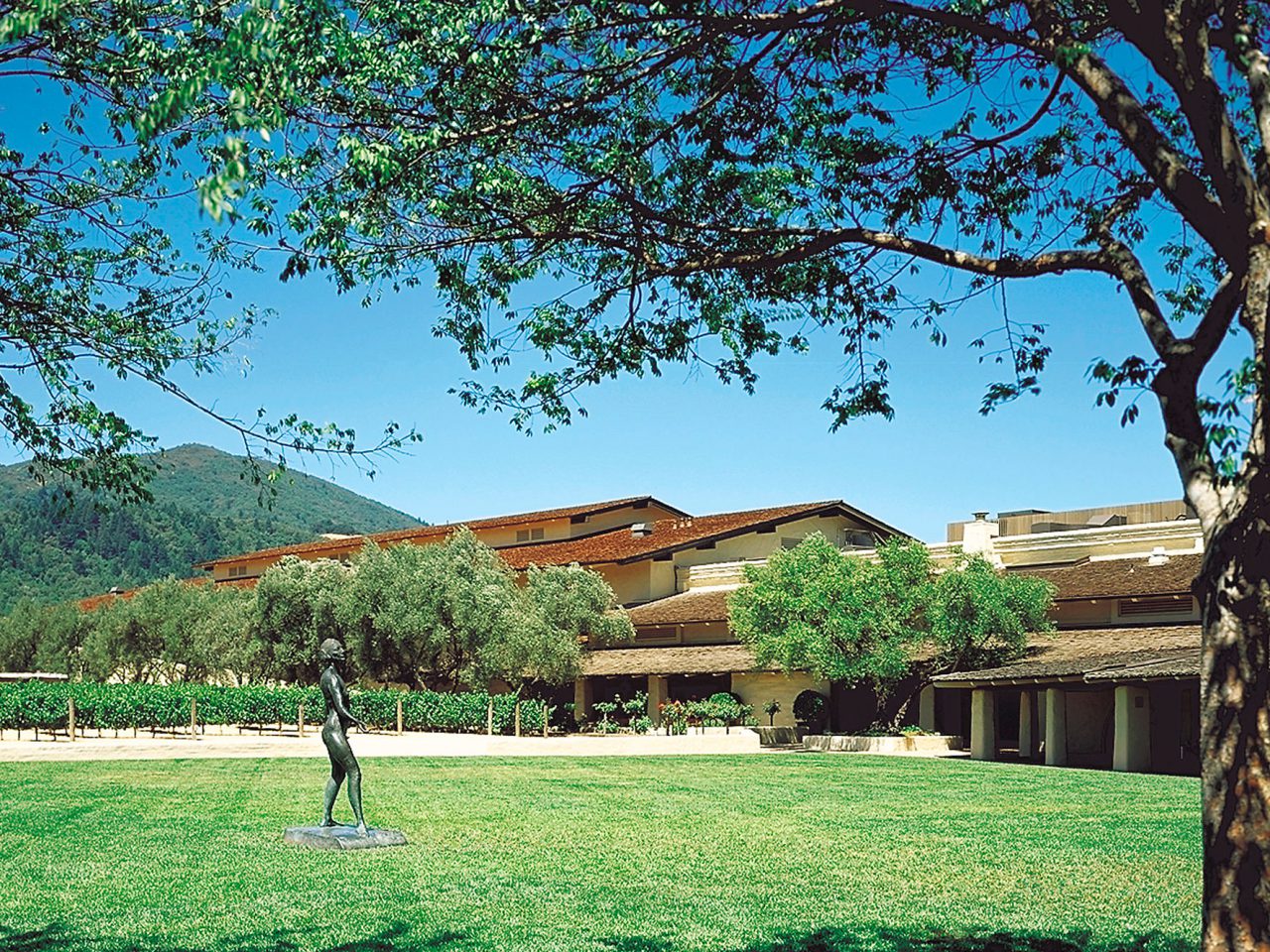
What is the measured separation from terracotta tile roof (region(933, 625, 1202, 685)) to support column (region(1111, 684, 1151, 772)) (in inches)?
36.4

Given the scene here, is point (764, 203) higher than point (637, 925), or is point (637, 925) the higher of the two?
point (764, 203)

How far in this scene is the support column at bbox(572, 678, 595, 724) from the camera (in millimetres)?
50562

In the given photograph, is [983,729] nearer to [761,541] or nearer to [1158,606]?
[1158,606]

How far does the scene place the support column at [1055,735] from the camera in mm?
35562

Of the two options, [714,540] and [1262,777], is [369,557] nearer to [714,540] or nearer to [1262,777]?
[714,540]

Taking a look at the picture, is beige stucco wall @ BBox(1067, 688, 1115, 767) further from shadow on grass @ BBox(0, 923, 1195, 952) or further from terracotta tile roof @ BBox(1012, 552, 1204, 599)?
shadow on grass @ BBox(0, 923, 1195, 952)

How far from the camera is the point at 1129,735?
3362 cm

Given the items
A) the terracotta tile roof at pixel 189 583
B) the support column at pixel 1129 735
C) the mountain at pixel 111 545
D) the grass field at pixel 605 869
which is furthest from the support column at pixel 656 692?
the mountain at pixel 111 545

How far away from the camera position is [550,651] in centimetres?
4625

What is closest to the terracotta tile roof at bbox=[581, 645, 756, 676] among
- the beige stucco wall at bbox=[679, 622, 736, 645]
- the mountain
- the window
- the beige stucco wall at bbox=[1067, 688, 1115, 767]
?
the beige stucco wall at bbox=[679, 622, 736, 645]

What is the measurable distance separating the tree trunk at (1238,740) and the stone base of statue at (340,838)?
1055 centimetres

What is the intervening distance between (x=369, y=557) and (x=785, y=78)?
40763mm

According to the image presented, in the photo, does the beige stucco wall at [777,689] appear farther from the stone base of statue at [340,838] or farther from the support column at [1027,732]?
the stone base of statue at [340,838]

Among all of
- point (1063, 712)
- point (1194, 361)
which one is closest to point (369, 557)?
point (1063, 712)
